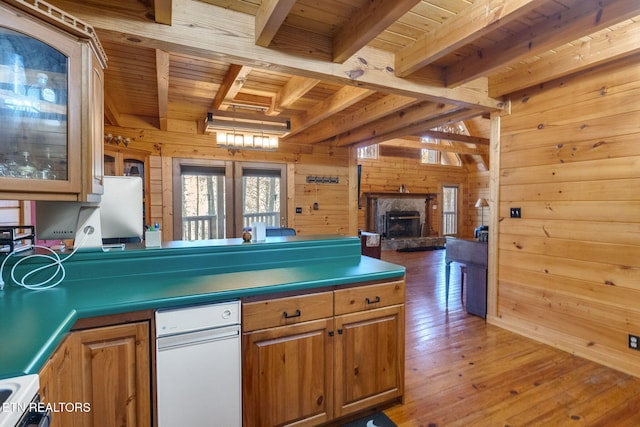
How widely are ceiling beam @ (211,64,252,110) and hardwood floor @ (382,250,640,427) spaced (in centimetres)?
284

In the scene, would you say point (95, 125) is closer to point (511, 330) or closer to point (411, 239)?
point (511, 330)

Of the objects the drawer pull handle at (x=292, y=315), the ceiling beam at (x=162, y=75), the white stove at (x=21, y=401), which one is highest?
the ceiling beam at (x=162, y=75)

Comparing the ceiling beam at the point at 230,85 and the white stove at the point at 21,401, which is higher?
the ceiling beam at the point at 230,85

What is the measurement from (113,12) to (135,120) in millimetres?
3157

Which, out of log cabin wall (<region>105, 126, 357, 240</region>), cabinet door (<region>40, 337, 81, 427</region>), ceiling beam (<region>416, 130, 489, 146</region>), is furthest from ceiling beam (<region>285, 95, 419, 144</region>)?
cabinet door (<region>40, 337, 81, 427</region>)

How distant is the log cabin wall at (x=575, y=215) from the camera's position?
2377 millimetres

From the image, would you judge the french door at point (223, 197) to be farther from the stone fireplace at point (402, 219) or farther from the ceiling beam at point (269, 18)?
the stone fireplace at point (402, 219)

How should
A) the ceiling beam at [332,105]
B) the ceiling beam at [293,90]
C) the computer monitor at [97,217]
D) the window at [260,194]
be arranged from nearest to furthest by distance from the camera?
1. the computer monitor at [97,217]
2. the ceiling beam at [293,90]
3. the ceiling beam at [332,105]
4. the window at [260,194]

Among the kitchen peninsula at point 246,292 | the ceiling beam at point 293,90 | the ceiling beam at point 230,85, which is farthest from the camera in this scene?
the ceiling beam at point 293,90

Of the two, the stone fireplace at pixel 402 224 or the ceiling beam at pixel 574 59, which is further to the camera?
the stone fireplace at pixel 402 224

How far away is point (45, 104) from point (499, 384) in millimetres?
3261

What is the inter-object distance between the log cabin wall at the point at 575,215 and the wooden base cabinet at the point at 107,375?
10.9 ft

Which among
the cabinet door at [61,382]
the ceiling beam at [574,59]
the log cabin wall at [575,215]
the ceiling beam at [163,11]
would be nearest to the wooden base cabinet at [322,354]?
the cabinet door at [61,382]

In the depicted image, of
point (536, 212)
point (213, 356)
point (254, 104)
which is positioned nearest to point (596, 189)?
point (536, 212)
